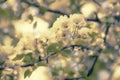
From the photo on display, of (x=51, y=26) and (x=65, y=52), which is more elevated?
(x=51, y=26)

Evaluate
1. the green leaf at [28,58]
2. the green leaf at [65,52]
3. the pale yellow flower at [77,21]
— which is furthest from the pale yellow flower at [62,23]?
the green leaf at [28,58]

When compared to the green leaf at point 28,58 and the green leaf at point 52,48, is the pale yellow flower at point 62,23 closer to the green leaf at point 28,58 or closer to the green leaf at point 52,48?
the green leaf at point 52,48

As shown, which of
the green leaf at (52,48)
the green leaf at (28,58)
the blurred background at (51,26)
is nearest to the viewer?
the green leaf at (52,48)

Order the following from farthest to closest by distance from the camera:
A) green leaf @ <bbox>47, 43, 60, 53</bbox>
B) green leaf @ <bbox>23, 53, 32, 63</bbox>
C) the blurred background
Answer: the blurred background, green leaf @ <bbox>23, 53, 32, 63</bbox>, green leaf @ <bbox>47, 43, 60, 53</bbox>

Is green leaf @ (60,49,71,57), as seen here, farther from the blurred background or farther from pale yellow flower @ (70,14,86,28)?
pale yellow flower @ (70,14,86,28)

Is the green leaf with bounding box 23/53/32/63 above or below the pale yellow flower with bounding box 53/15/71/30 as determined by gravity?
below

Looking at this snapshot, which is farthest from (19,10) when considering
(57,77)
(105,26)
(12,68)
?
(12,68)

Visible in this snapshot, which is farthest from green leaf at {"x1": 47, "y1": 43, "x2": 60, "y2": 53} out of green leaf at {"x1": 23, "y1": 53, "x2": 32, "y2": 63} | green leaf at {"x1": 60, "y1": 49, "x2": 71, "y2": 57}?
green leaf at {"x1": 23, "y1": 53, "x2": 32, "y2": 63}

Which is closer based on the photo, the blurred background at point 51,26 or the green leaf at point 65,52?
the green leaf at point 65,52

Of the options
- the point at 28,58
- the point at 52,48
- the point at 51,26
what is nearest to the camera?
the point at 52,48

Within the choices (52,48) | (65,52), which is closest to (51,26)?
(65,52)

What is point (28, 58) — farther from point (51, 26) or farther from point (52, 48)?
point (51, 26)

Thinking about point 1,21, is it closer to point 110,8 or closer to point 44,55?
point 110,8
